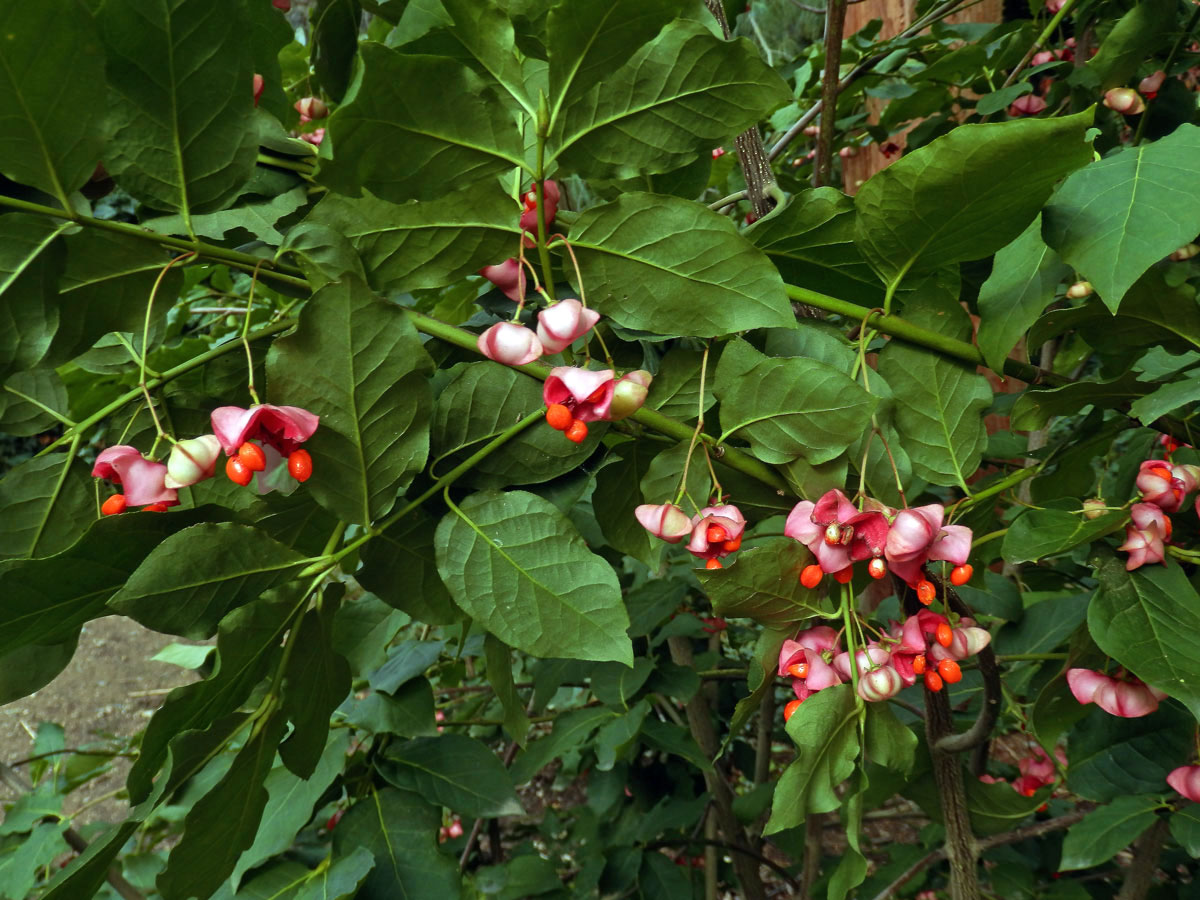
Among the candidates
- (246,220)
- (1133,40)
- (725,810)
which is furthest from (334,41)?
(725,810)

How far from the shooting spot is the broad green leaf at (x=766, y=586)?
16.8 inches

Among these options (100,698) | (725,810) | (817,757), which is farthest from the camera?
(100,698)

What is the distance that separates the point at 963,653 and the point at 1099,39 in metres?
0.91

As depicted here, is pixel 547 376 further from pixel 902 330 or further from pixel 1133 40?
pixel 1133 40

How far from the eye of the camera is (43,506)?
456 millimetres

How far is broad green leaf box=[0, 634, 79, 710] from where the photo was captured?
44 cm

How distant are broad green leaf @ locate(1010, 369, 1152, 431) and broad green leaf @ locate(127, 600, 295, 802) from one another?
0.40 metres

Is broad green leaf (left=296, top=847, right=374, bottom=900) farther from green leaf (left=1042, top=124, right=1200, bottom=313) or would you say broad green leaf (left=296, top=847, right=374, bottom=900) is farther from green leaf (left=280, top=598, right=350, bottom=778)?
green leaf (left=1042, top=124, right=1200, bottom=313)

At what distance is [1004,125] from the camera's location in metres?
0.36

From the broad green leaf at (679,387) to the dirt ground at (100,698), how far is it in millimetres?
3030

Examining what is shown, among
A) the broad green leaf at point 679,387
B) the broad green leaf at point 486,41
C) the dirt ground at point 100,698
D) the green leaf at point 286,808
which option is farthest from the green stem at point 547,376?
the dirt ground at point 100,698

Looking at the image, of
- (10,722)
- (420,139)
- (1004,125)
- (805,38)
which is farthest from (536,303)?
(805,38)

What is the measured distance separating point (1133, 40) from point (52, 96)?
864 millimetres

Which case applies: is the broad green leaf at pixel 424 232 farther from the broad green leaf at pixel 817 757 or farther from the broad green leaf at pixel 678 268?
the broad green leaf at pixel 817 757
